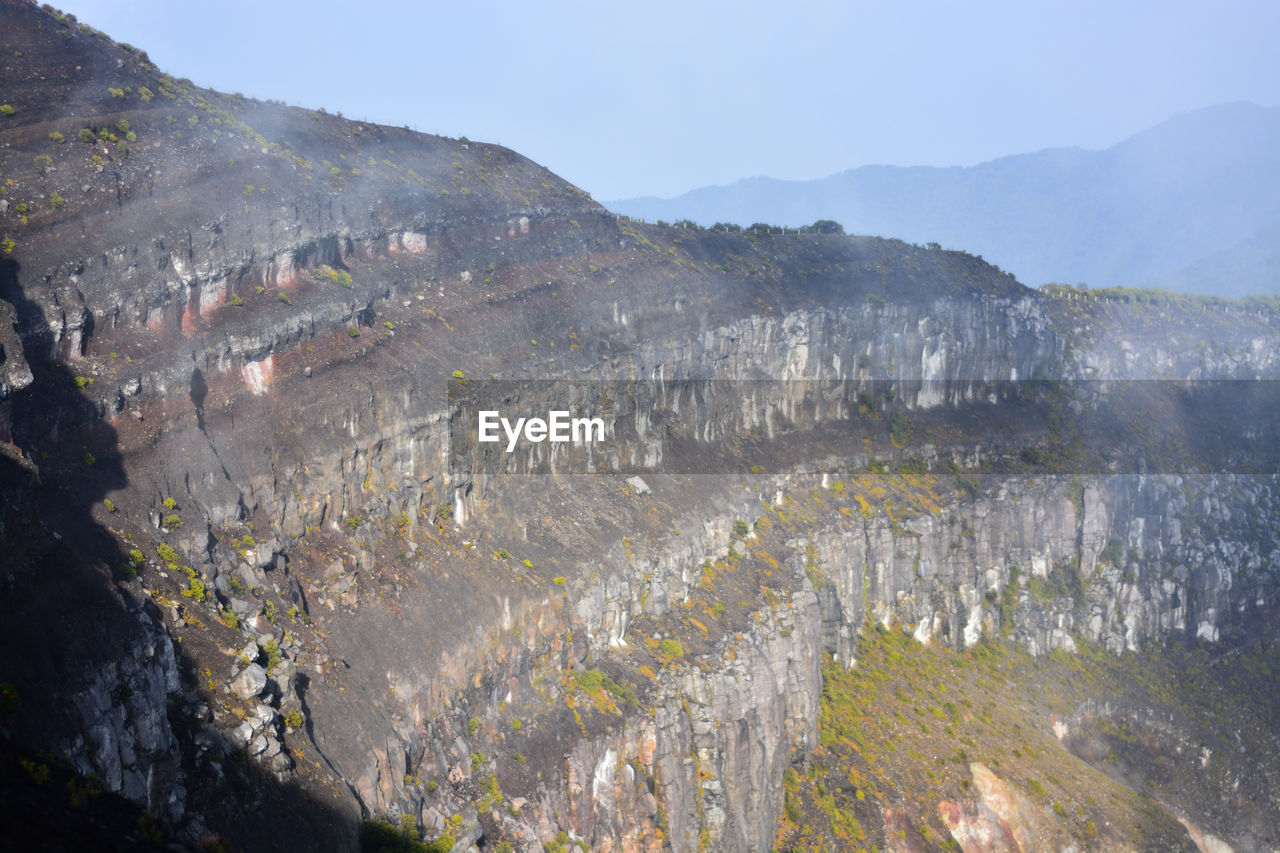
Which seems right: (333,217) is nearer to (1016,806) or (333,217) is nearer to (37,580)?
(37,580)

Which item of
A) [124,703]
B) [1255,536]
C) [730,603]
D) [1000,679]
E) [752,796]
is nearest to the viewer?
[124,703]

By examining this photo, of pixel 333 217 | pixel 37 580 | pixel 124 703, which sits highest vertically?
pixel 333 217

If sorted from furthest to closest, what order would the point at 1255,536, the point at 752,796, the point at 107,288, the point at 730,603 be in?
1. the point at 1255,536
2. the point at 730,603
3. the point at 752,796
4. the point at 107,288

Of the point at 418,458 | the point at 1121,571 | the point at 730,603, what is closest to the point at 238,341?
the point at 418,458

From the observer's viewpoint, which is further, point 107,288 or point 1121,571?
point 1121,571

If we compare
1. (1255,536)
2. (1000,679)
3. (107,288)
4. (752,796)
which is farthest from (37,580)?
(1255,536)

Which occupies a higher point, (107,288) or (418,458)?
(107,288)
